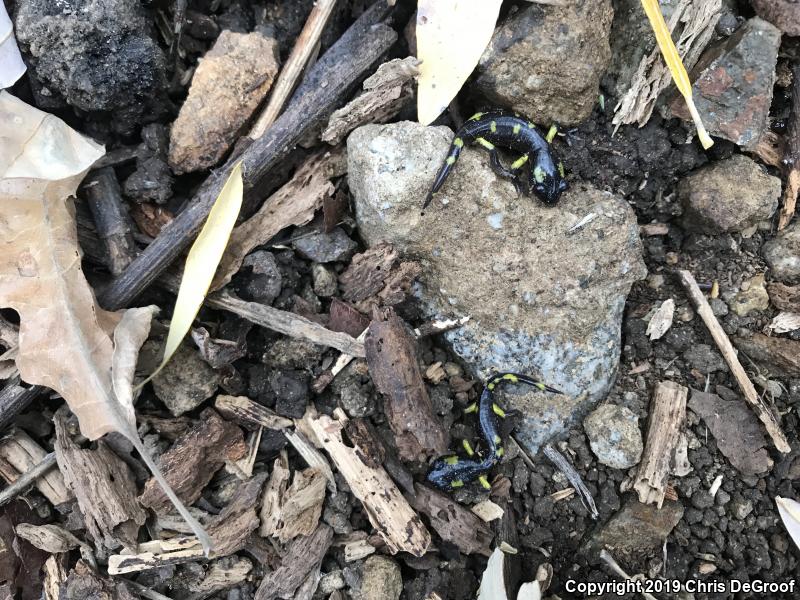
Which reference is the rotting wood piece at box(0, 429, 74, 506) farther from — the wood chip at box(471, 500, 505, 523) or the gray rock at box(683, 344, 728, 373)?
the gray rock at box(683, 344, 728, 373)

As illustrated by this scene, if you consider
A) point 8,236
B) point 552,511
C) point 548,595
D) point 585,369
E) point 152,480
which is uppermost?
point 8,236

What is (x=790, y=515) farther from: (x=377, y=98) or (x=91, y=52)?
(x=91, y=52)

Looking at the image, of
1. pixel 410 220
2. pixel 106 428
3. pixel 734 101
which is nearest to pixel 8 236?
pixel 106 428

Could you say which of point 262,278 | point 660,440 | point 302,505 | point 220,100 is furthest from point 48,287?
point 660,440

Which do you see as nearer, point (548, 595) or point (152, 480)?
point (152, 480)

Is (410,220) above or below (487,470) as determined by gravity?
above

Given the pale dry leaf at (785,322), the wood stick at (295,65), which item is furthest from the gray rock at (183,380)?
the pale dry leaf at (785,322)

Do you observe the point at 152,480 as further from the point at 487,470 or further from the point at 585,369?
the point at 585,369

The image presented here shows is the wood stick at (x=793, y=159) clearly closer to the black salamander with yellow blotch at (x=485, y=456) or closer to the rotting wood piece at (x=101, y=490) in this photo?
the black salamander with yellow blotch at (x=485, y=456)
